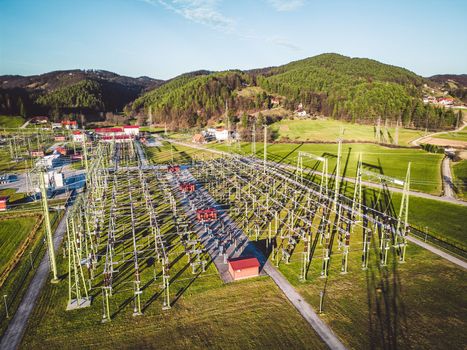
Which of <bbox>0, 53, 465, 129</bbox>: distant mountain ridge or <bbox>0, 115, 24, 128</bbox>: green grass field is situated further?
<bbox>0, 115, 24, 128</bbox>: green grass field

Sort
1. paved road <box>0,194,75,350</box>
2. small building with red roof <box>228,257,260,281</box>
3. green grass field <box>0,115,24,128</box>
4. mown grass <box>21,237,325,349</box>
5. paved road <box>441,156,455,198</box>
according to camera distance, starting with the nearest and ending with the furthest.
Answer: mown grass <box>21,237,325,349</box>, paved road <box>0,194,75,350</box>, small building with red roof <box>228,257,260,281</box>, paved road <box>441,156,455,198</box>, green grass field <box>0,115,24,128</box>

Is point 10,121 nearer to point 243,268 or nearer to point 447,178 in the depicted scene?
point 243,268

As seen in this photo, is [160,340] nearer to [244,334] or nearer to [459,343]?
[244,334]

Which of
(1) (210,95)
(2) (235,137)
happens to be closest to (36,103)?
(1) (210,95)

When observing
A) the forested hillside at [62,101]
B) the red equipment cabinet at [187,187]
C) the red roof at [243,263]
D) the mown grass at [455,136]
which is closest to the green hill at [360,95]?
the mown grass at [455,136]

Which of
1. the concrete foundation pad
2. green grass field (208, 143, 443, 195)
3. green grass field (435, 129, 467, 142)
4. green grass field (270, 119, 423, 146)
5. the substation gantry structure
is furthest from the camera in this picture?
green grass field (270, 119, 423, 146)

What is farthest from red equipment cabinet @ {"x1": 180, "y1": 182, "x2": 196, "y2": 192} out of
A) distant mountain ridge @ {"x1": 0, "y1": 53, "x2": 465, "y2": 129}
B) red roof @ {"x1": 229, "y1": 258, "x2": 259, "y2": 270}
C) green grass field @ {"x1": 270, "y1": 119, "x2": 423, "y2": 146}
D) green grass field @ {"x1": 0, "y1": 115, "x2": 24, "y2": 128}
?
green grass field @ {"x1": 0, "y1": 115, "x2": 24, "y2": 128}

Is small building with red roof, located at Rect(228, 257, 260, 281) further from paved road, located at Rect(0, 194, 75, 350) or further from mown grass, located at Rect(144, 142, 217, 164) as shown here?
mown grass, located at Rect(144, 142, 217, 164)

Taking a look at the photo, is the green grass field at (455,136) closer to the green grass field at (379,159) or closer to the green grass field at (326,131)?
the green grass field at (326,131)
